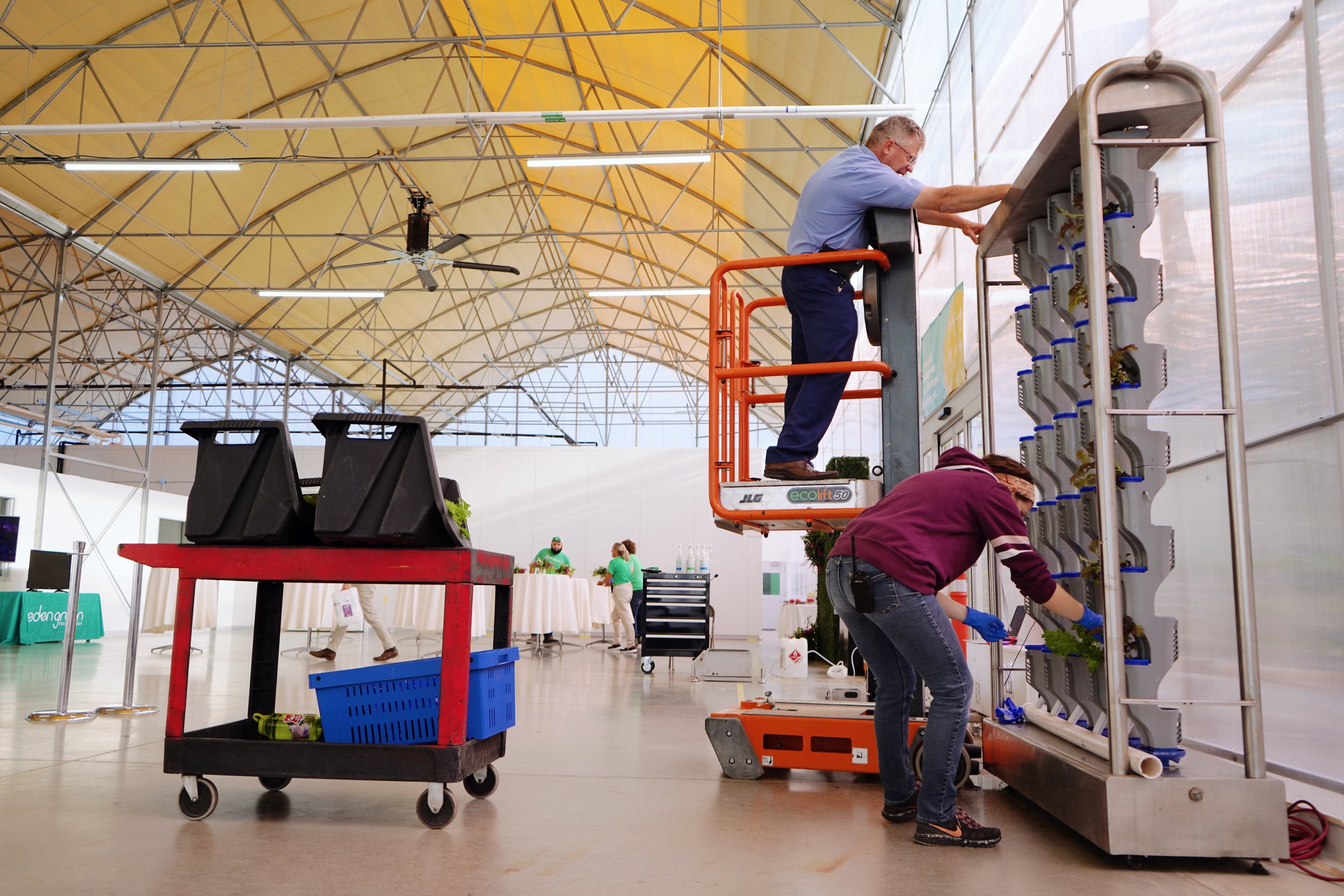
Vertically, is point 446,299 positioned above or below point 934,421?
above

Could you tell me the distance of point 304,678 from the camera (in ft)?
29.0

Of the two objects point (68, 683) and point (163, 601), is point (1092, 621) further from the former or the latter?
point (163, 601)

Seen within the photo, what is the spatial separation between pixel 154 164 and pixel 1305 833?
13916mm

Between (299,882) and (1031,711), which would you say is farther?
(1031,711)

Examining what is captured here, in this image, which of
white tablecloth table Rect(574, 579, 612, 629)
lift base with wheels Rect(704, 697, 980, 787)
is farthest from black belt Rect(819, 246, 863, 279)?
white tablecloth table Rect(574, 579, 612, 629)

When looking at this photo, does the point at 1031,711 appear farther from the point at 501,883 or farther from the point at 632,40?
the point at 632,40

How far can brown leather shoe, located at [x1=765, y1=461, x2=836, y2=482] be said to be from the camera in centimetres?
422

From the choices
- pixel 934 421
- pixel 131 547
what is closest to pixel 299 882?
pixel 131 547

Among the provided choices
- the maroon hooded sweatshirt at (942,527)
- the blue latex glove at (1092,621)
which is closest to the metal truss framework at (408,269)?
the maroon hooded sweatshirt at (942,527)

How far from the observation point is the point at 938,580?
3.45 meters

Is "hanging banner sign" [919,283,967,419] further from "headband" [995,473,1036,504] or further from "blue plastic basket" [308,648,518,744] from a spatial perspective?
"blue plastic basket" [308,648,518,744]

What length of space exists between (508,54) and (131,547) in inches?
531

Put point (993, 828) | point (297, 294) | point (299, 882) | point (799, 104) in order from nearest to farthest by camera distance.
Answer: point (299, 882) → point (993, 828) → point (799, 104) → point (297, 294)

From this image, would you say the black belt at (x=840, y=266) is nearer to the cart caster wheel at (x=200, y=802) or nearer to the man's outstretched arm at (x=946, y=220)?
the man's outstretched arm at (x=946, y=220)
